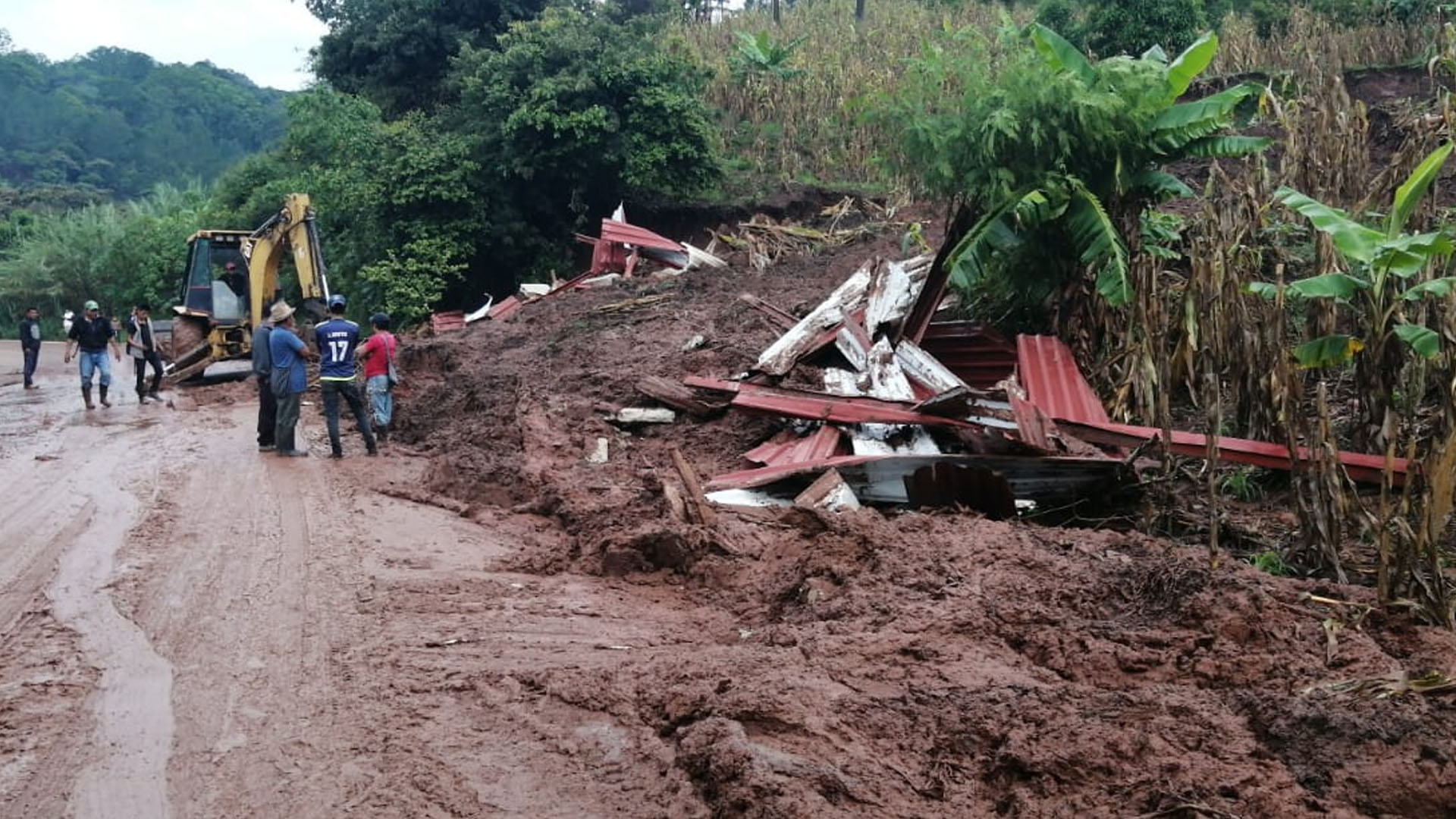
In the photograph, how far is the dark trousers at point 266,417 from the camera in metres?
12.1

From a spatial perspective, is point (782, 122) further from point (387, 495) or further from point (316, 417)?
point (387, 495)

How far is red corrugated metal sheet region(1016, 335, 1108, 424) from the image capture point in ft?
31.6

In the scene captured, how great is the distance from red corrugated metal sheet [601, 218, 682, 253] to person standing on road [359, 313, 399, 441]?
991 cm

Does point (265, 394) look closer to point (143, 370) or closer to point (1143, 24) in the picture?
point (143, 370)

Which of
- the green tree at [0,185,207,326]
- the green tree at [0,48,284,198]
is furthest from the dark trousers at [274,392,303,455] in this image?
the green tree at [0,48,284,198]

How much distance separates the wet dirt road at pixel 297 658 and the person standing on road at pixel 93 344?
22.6 feet

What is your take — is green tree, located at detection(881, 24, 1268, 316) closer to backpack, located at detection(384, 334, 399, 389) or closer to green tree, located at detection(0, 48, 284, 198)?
backpack, located at detection(384, 334, 399, 389)

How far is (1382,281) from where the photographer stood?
6.64 metres

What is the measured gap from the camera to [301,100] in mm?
28641

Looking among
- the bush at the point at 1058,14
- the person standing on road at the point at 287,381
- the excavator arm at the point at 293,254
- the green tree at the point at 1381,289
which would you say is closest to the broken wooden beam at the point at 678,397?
the person standing on road at the point at 287,381

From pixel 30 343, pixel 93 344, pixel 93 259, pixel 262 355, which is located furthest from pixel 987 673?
pixel 93 259

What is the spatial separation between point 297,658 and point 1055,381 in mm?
7126

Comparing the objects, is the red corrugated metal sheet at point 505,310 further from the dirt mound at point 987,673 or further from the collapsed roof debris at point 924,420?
the dirt mound at point 987,673

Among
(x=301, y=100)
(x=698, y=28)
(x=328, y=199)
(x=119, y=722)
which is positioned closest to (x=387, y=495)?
(x=119, y=722)
